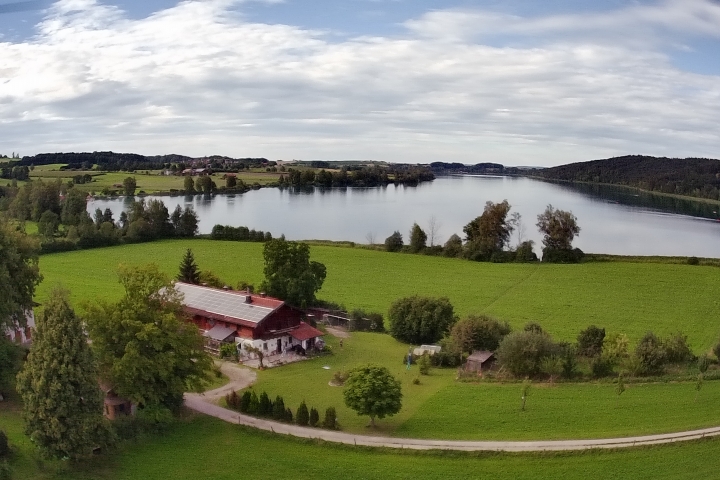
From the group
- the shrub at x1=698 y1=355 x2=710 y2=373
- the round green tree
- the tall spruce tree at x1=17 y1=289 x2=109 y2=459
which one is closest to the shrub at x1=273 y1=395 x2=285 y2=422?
the round green tree

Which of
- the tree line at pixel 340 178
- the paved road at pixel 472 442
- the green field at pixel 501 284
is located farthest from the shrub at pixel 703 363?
the tree line at pixel 340 178

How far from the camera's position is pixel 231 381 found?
2697 cm

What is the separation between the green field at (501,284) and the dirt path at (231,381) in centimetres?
1417

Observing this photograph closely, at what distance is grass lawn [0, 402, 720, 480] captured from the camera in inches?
723

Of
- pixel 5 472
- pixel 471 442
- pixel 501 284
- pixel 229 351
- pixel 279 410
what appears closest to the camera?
pixel 5 472

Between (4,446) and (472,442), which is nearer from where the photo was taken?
(4,446)

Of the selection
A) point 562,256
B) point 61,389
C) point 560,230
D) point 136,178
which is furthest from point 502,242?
point 136,178

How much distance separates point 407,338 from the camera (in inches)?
1345

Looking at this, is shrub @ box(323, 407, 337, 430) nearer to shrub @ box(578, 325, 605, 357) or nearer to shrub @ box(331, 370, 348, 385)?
shrub @ box(331, 370, 348, 385)

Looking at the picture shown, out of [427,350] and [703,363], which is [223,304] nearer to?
[427,350]

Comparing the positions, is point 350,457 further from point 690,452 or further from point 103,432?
point 690,452

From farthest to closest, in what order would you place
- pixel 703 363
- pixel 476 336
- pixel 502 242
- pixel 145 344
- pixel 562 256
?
1. pixel 502 242
2. pixel 562 256
3. pixel 476 336
4. pixel 703 363
5. pixel 145 344

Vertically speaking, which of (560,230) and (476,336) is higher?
(560,230)

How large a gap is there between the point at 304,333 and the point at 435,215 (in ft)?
236
